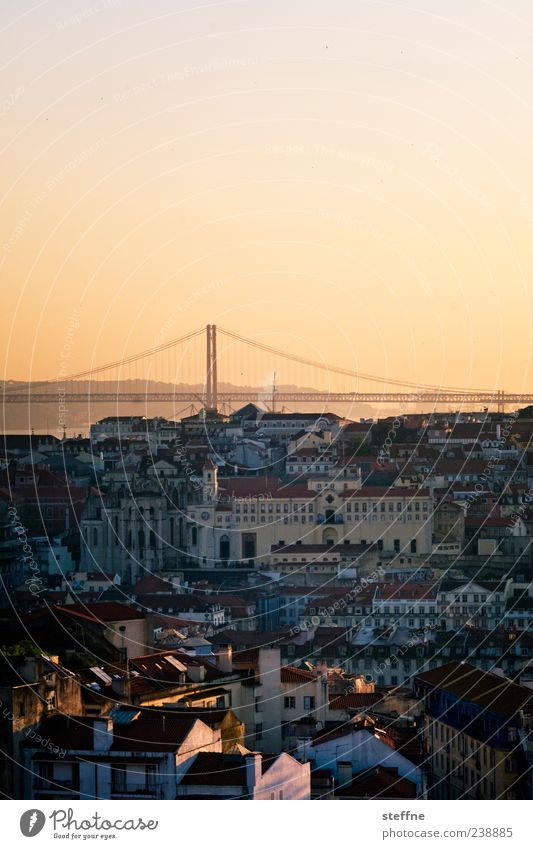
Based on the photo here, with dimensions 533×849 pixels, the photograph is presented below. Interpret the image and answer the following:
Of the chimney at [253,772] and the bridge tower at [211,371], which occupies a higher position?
the bridge tower at [211,371]

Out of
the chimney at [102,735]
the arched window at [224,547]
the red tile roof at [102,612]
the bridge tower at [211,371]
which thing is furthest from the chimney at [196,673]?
the bridge tower at [211,371]

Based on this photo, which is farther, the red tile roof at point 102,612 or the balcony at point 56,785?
the red tile roof at point 102,612

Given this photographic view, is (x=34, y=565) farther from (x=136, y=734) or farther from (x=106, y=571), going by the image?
(x=136, y=734)

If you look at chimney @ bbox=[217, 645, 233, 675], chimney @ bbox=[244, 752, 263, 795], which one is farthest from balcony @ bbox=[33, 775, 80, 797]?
chimney @ bbox=[217, 645, 233, 675]

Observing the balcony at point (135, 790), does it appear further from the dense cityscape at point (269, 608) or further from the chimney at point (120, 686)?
the chimney at point (120, 686)

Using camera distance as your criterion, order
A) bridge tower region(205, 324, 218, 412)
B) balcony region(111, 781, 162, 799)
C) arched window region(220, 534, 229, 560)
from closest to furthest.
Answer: balcony region(111, 781, 162, 799) < arched window region(220, 534, 229, 560) < bridge tower region(205, 324, 218, 412)

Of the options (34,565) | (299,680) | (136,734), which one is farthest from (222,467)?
(136,734)

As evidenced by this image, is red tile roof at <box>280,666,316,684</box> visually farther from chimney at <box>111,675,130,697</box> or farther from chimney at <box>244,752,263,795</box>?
chimney at <box>244,752,263,795</box>
